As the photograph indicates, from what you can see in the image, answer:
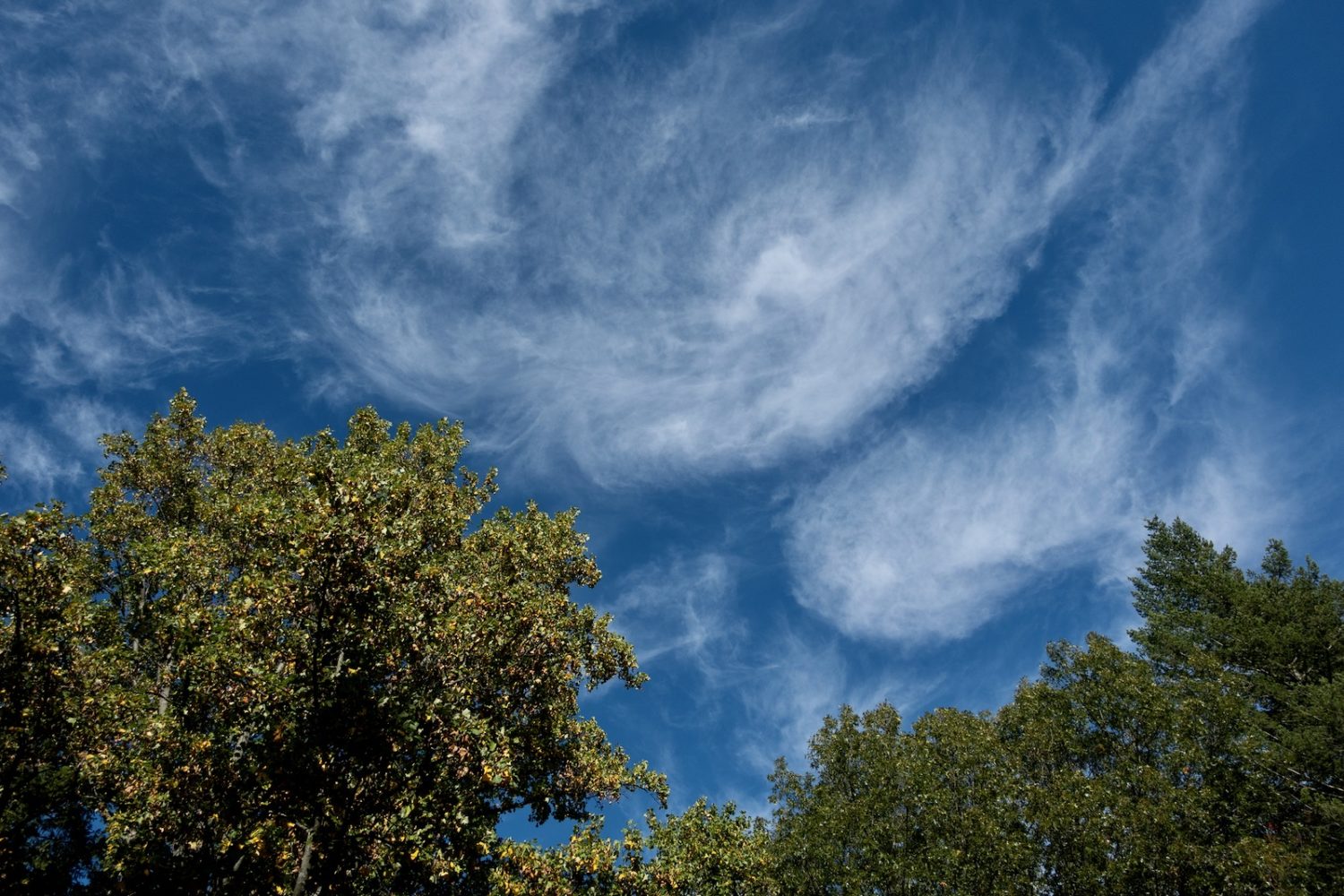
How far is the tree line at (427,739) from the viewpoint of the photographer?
16.6 meters

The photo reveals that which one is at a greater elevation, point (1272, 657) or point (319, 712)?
point (1272, 657)

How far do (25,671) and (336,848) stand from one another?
9358 mm

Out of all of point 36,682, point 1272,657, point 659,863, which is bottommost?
point 659,863

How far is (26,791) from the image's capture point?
2039cm

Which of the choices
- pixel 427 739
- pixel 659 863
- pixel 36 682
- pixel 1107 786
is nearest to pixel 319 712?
pixel 427 739

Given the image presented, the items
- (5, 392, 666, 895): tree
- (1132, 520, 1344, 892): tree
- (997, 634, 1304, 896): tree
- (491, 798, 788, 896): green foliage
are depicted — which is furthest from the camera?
(1132, 520, 1344, 892): tree

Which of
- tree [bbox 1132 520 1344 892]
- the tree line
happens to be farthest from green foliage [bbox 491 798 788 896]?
tree [bbox 1132 520 1344 892]

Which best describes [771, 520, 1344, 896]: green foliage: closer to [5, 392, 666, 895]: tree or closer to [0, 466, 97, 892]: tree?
[5, 392, 666, 895]: tree

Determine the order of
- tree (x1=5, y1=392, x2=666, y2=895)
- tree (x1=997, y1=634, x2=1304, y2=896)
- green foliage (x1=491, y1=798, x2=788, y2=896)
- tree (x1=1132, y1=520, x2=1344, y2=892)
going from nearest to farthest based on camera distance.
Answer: tree (x1=5, y1=392, x2=666, y2=895)
green foliage (x1=491, y1=798, x2=788, y2=896)
tree (x1=997, y1=634, x2=1304, y2=896)
tree (x1=1132, y1=520, x2=1344, y2=892)

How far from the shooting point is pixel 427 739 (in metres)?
17.4

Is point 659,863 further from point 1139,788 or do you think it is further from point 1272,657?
point 1272,657

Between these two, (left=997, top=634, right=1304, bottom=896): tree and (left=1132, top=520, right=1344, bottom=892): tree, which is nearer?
(left=997, top=634, right=1304, bottom=896): tree

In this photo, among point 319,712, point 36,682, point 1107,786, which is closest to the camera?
point 319,712

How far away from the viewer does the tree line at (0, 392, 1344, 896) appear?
1656 cm
